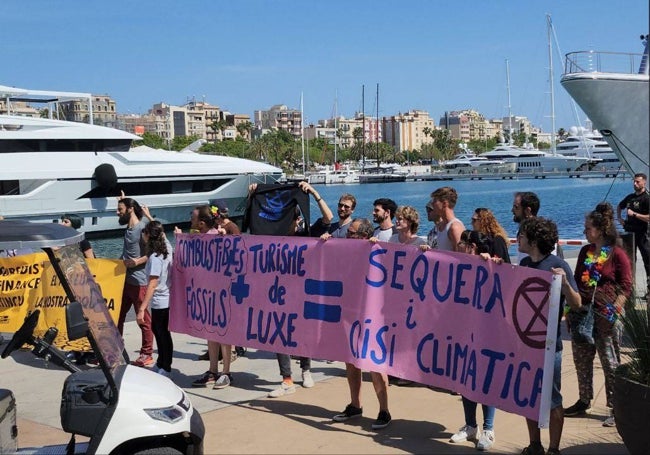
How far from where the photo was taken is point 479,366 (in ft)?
17.8

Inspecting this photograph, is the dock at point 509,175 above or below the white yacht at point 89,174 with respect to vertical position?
below

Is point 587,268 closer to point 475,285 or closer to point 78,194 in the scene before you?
point 475,285

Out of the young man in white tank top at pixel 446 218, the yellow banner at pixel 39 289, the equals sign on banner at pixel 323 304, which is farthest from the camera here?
the yellow banner at pixel 39 289

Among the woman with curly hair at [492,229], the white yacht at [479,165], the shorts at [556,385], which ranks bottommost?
the white yacht at [479,165]

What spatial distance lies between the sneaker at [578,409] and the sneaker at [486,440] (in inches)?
38.7

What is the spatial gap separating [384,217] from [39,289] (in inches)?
179

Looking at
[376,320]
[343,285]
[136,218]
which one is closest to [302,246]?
[343,285]

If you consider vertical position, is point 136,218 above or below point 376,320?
above

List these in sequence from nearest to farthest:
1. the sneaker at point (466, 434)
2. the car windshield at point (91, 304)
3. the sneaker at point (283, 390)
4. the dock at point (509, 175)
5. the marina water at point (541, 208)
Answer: the car windshield at point (91, 304) < the sneaker at point (466, 434) < the sneaker at point (283, 390) < the marina water at point (541, 208) < the dock at point (509, 175)

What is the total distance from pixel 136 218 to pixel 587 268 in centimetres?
525

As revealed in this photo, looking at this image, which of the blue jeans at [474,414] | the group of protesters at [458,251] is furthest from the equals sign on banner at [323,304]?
the blue jeans at [474,414]

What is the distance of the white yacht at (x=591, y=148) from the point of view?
11519 centimetres

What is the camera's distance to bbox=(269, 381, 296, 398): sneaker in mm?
7215

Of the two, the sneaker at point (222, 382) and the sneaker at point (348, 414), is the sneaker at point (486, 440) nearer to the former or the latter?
the sneaker at point (348, 414)
